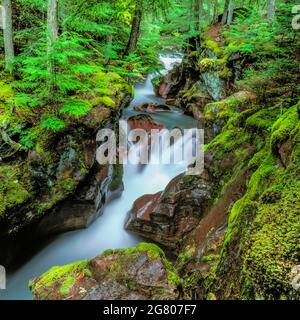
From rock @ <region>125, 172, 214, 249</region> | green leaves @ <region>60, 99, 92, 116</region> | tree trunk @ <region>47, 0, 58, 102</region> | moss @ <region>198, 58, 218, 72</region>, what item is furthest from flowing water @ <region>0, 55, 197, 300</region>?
moss @ <region>198, 58, 218, 72</region>

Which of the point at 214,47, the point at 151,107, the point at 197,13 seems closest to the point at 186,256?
the point at 151,107

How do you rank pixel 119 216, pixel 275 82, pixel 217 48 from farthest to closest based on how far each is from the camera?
pixel 217 48
pixel 119 216
pixel 275 82

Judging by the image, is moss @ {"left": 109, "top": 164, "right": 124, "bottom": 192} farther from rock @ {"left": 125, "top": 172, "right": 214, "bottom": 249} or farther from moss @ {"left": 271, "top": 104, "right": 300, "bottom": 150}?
moss @ {"left": 271, "top": 104, "right": 300, "bottom": 150}

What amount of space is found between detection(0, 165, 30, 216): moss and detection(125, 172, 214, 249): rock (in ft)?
10.5

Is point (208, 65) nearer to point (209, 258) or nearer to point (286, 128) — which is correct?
point (286, 128)

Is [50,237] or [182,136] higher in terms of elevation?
[182,136]

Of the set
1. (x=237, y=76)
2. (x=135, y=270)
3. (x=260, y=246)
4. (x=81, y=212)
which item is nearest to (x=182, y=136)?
(x=237, y=76)

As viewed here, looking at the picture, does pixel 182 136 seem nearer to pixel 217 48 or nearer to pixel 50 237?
pixel 217 48

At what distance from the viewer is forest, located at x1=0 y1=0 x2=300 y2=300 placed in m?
3.45

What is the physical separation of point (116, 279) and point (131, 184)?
20.3 feet
